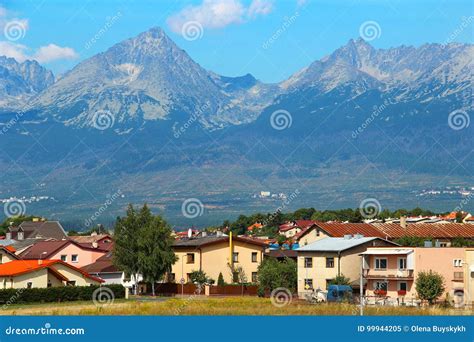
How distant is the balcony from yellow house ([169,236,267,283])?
561 inches

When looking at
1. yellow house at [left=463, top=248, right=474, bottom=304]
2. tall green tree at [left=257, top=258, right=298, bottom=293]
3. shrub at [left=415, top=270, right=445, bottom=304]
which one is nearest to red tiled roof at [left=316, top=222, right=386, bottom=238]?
tall green tree at [left=257, top=258, right=298, bottom=293]

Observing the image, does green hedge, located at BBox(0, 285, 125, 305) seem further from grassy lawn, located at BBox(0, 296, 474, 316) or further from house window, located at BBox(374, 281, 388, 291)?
house window, located at BBox(374, 281, 388, 291)

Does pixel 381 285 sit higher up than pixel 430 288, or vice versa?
pixel 381 285

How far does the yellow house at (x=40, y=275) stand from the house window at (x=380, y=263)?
1581 centimetres

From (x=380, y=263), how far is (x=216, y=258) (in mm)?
15895

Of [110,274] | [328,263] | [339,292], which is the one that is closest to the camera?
[339,292]

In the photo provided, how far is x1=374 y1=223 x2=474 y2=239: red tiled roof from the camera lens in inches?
2963

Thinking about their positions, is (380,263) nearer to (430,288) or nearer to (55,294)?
(430,288)

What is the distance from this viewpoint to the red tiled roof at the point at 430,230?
247ft

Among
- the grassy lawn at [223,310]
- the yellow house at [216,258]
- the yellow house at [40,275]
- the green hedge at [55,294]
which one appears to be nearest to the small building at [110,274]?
the yellow house at [216,258]

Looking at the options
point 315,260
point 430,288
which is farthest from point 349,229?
point 430,288

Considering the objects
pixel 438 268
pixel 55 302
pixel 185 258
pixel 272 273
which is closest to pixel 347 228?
pixel 185 258

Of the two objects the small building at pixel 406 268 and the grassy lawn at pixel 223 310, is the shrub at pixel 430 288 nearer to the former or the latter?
the small building at pixel 406 268

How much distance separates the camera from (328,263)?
58844 mm
